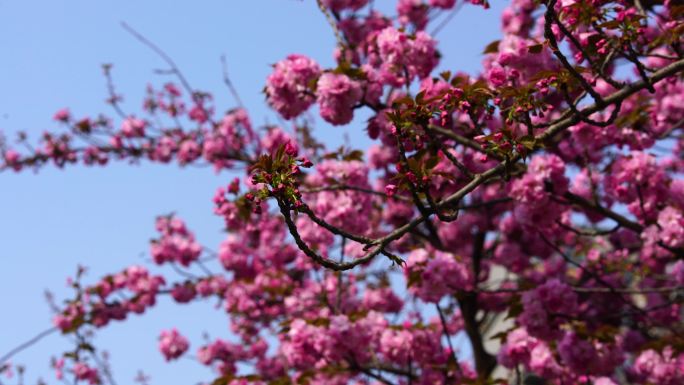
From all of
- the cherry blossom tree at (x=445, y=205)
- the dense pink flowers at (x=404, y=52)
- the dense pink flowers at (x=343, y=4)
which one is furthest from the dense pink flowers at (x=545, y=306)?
the dense pink flowers at (x=343, y=4)

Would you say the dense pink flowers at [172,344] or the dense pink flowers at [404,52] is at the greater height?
the dense pink flowers at [172,344]

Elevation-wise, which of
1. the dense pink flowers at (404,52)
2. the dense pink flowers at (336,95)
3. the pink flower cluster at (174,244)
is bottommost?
the dense pink flowers at (336,95)

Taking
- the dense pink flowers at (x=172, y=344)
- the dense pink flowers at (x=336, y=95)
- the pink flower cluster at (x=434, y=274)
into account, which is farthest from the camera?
the dense pink flowers at (x=172, y=344)

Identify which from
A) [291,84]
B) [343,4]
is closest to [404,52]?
[291,84]

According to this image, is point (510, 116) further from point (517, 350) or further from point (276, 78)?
point (517, 350)

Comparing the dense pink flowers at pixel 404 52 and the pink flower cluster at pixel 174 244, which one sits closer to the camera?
the dense pink flowers at pixel 404 52

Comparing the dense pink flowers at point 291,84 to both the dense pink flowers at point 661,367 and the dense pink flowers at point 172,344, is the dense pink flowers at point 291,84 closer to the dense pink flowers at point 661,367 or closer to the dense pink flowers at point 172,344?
the dense pink flowers at point 661,367

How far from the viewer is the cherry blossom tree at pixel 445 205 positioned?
3.12 meters

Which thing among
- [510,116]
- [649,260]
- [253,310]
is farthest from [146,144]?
[510,116]

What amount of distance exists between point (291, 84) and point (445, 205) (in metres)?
2.59

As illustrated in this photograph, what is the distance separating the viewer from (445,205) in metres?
2.82

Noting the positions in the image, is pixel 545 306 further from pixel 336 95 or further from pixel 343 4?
pixel 343 4

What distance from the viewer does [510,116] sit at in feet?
9.86

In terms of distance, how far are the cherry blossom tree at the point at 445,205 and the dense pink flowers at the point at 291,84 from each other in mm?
15
